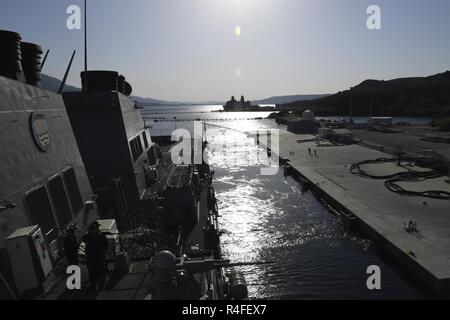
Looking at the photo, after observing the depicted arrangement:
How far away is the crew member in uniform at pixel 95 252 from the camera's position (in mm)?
9070

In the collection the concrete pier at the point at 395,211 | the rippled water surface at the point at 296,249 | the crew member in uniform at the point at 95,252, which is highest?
the crew member in uniform at the point at 95,252

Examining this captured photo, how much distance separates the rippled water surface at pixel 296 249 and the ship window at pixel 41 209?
1298 cm

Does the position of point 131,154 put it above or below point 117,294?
above

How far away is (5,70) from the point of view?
10.7 metres

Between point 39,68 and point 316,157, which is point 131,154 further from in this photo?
point 316,157

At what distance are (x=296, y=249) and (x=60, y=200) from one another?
18410mm

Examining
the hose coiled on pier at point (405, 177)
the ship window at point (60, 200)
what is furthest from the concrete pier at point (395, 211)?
the ship window at point (60, 200)

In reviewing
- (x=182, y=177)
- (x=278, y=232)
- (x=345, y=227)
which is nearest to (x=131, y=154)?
(x=182, y=177)

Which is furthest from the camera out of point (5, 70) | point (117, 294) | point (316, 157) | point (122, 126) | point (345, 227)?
point (316, 157)

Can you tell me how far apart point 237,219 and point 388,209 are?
13603mm

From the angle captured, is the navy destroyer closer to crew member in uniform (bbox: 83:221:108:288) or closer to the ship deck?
the ship deck

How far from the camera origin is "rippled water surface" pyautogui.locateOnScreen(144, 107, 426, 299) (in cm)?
1970

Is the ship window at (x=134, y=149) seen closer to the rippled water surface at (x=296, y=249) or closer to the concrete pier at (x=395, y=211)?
the rippled water surface at (x=296, y=249)
